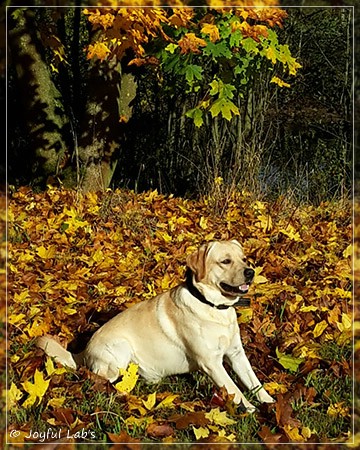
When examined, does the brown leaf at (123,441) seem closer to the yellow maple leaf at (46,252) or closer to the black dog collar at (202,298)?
the black dog collar at (202,298)

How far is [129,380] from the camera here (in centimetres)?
346

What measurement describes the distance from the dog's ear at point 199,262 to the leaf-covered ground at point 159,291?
61cm

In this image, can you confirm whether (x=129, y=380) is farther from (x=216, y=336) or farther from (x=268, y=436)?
(x=268, y=436)

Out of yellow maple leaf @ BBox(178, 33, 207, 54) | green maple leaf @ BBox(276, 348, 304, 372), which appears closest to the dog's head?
green maple leaf @ BBox(276, 348, 304, 372)

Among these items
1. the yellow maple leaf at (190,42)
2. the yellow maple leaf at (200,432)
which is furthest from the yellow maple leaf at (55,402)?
the yellow maple leaf at (190,42)

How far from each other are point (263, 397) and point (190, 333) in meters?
A: 0.52

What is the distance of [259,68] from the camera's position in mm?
5488

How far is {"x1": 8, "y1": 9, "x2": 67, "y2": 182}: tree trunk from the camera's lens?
21.6ft

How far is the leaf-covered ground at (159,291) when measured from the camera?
117 inches

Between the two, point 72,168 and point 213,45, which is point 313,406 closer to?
point 213,45

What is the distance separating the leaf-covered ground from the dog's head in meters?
0.53

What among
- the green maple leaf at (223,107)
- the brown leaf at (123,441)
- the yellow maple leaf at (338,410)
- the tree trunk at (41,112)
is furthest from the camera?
the tree trunk at (41,112)

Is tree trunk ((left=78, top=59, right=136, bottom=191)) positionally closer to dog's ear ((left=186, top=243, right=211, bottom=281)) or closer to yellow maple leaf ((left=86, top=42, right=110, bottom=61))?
yellow maple leaf ((left=86, top=42, right=110, bottom=61))

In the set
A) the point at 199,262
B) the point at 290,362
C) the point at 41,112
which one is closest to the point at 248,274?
the point at 199,262
